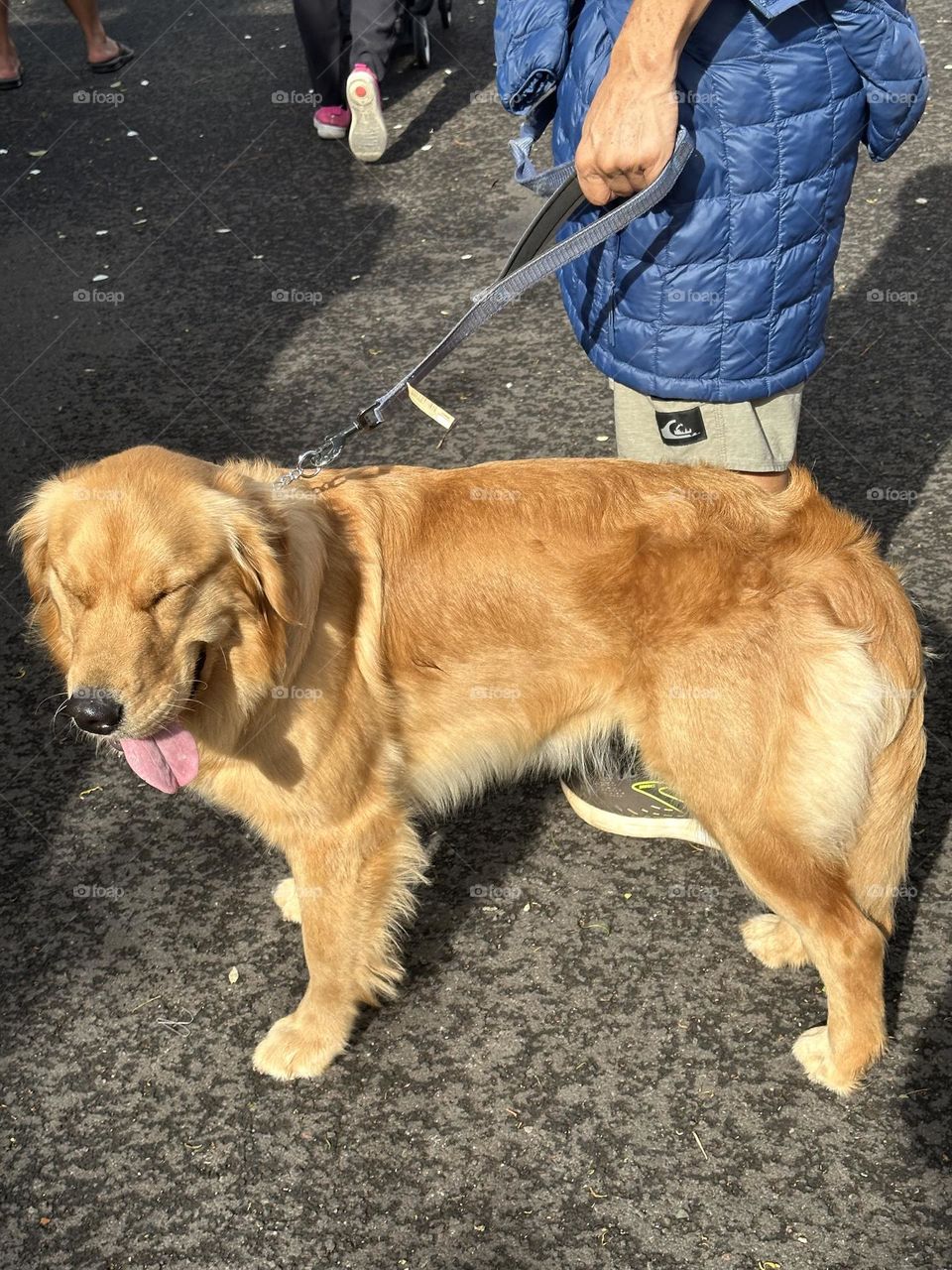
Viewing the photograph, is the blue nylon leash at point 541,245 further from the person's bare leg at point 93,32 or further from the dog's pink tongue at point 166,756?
the person's bare leg at point 93,32

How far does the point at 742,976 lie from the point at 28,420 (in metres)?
4.16

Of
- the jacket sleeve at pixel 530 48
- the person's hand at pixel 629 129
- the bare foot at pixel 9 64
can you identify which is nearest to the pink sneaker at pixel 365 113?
the bare foot at pixel 9 64

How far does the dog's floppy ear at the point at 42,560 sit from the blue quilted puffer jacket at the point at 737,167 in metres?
1.48

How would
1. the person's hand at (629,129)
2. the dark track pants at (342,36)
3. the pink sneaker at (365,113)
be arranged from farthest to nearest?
the dark track pants at (342,36)
the pink sneaker at (365,113)
the person's hand at (629,129)

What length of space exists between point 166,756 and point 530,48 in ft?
6.34

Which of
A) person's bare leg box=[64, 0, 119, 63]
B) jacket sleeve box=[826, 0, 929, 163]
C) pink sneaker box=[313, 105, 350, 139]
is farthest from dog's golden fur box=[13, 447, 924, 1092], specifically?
person's bare leg box=[64, 0, 119, 63]

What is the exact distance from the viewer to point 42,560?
274cm

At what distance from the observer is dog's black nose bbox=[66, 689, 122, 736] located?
2428 mm

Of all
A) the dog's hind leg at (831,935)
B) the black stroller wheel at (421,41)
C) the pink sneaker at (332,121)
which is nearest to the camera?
the dog's hind leg at (831,935)

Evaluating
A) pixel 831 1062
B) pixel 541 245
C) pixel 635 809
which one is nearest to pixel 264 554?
pixel 541 245

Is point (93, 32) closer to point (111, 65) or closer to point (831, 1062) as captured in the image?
point (111, 65)

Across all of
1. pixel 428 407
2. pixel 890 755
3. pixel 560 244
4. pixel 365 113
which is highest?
pixel 560 244

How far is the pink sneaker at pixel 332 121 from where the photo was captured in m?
7.86

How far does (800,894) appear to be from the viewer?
9.07 ft
